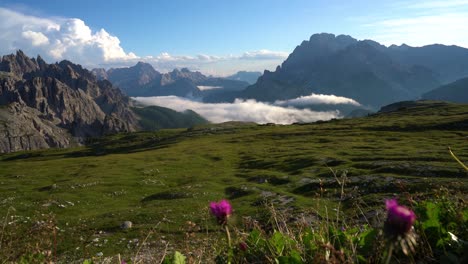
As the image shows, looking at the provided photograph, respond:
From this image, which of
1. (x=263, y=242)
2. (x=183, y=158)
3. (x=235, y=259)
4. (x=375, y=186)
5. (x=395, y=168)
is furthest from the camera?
(x=183, y=158)

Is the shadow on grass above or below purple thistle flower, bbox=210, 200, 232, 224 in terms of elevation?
below

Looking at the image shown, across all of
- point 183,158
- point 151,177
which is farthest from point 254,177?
point 183,158

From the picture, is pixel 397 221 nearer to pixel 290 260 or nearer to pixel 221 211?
pixel 221 211

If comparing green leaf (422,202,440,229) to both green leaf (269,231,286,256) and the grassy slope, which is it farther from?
the grassy slope

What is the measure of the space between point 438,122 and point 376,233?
123m

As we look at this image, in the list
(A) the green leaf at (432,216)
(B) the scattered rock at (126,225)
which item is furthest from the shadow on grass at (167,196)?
(A) the green leaf at (432,216)

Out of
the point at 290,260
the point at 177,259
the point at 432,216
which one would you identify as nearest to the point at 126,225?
the point at 177,259

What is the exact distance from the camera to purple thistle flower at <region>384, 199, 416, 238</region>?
2.66 metres

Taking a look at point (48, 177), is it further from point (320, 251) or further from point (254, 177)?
point (320, 251)

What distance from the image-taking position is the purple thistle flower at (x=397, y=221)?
2.66 meters

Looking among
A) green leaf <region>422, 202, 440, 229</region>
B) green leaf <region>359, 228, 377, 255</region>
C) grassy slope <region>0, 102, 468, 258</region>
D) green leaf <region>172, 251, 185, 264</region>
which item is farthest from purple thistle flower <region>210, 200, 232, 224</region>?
grassy slope <region>0, 102, 468, 258</region>

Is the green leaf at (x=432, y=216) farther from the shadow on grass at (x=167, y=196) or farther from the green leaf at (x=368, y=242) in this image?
the shadow on grass at (x=167, y=196)

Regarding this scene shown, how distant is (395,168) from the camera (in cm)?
4469

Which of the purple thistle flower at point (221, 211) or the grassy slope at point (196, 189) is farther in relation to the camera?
the grassy slope at point (196, 189)
